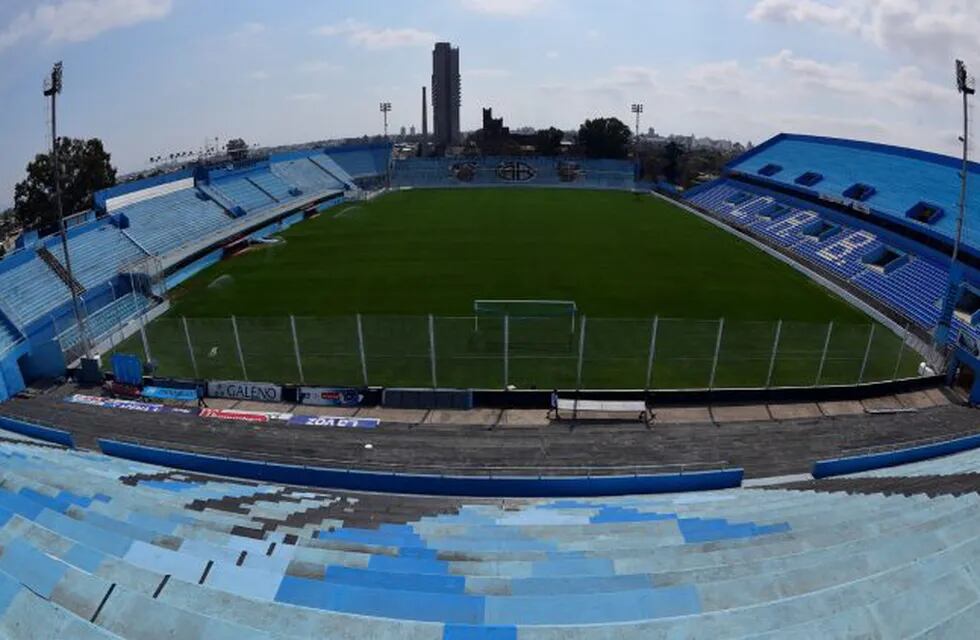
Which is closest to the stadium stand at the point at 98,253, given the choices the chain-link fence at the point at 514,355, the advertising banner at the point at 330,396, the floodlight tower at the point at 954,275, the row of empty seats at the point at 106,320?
the row of empty seats at the point at 106,320

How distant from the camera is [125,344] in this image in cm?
2658

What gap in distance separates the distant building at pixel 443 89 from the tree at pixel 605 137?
68.6 m

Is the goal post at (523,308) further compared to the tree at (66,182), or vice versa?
the tree at (66,182)

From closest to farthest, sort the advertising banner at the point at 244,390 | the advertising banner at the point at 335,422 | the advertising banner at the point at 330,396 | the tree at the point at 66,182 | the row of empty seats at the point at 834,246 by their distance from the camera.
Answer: the advertising banner at the point at 335,422, the advertising banner at the point at 330,396, the advertising banner at the point at 244,390, the row of empty seats at the point at 834,246, the tree at the point at 66,182

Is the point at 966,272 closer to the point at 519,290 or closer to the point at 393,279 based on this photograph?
the point at 519,290

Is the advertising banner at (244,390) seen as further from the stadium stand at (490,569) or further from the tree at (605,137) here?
the tree at (605,137)

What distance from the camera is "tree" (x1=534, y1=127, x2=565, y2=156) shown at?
99.4 metres

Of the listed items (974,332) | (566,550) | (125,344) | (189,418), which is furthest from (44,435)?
(974,332)

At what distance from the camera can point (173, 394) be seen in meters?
22.5

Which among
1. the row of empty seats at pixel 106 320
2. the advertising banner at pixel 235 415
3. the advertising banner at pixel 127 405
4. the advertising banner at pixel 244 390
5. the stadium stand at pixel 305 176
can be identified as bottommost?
the advertising banner at pixel 127 405

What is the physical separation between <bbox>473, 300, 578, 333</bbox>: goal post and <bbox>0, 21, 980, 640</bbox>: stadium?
242 mm

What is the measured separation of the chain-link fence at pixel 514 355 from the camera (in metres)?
23.0

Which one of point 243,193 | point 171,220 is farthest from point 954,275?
point 243,193

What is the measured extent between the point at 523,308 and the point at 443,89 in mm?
141995
